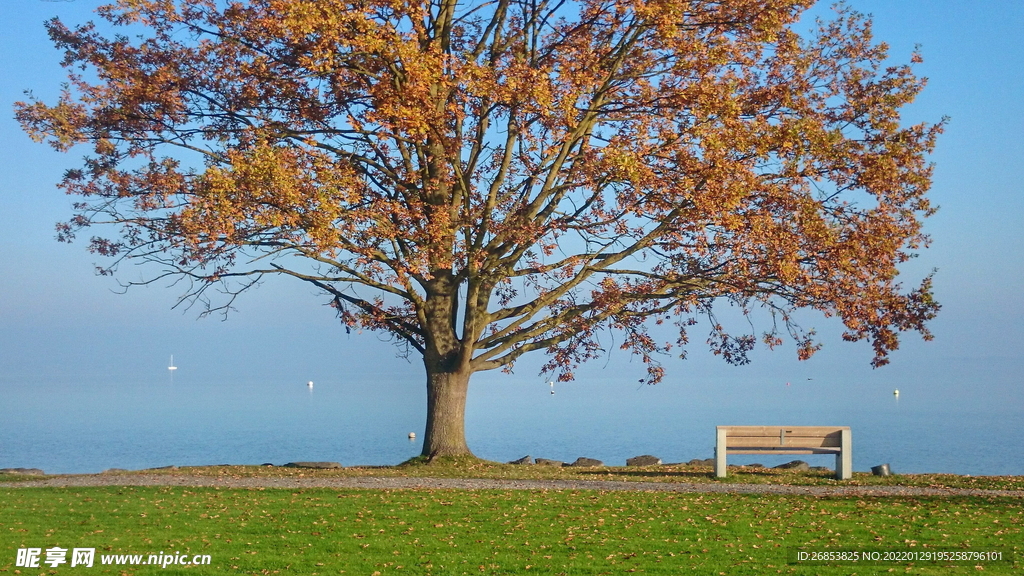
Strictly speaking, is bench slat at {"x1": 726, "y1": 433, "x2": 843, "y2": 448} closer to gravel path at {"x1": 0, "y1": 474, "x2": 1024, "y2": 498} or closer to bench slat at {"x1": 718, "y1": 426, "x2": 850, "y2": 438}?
bench slat at {"x1": 718, "y1": 426, "x2": 850, "y2": 438}

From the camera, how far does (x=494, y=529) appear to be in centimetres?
1048

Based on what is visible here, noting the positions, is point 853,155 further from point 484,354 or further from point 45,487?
point 45,487

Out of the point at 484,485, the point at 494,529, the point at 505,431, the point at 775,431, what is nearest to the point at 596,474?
the point at 484,485

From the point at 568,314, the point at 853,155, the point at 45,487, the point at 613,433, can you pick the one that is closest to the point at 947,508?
the point at 853,155

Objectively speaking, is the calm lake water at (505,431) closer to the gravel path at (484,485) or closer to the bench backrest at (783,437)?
the bench backrest at (783,437)

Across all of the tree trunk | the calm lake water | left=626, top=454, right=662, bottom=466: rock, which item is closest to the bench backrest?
left=626, top=454, right=662, bottom=466: rock

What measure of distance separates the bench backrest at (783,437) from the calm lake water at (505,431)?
11.3m

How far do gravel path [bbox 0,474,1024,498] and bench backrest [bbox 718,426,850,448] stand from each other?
4.78ft

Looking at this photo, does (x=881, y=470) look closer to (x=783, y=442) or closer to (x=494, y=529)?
(x=783, y=442)

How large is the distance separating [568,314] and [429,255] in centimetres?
406

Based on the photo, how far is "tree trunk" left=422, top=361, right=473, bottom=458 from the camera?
18.2 meters

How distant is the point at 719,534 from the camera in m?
10.2

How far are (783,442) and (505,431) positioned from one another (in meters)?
26.6

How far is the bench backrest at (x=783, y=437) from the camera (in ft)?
53.1
